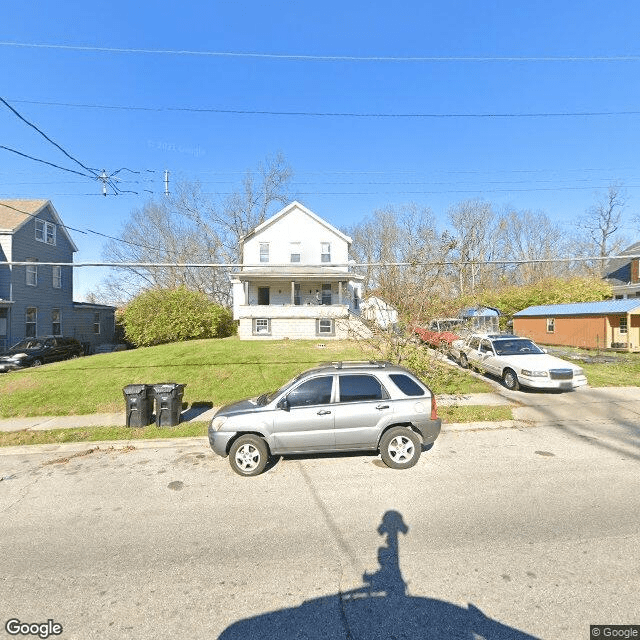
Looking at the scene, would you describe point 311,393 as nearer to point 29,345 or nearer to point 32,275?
point 29,345

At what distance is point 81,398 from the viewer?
983 centimetres

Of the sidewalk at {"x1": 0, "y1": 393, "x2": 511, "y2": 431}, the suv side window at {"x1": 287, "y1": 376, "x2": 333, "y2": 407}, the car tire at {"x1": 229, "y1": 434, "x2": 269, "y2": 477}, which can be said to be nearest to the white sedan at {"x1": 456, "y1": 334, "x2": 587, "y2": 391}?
the sidewalk at {"x1": 0, "y1": 393, "x2": 511, "y2": 431}

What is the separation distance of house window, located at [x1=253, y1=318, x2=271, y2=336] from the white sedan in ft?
41.7

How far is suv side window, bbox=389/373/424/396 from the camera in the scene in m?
5.80

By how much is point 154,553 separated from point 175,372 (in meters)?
9.23

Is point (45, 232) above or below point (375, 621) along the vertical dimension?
above

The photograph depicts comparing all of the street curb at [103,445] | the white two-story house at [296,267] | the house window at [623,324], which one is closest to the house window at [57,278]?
the white two-story house at [296,267]

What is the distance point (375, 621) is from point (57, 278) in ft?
92.3

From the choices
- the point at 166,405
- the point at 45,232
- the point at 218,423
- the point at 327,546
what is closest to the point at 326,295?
the point at 166,405

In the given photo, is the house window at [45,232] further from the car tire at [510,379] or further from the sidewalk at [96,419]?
the car tire at [510,379]

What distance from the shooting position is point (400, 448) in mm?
5598

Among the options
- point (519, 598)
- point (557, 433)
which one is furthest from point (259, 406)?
point (557, 433)

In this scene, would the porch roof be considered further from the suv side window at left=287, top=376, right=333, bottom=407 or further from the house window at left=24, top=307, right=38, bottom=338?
the suv side window at left=287, top=376, right=333, bottom=407
